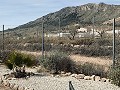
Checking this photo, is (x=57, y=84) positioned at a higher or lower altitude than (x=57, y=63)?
lower

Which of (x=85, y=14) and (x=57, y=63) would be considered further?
(x=85, y=14)

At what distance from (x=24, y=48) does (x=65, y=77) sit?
57.1ft

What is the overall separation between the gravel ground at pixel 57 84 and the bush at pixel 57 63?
5.00 ft

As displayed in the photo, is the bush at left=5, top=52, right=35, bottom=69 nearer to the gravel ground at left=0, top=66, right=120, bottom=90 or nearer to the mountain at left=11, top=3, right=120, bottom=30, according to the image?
the gravel ground at left=0, top=66, right=120, bottom=90

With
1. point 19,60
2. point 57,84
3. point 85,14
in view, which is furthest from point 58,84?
point 85,14

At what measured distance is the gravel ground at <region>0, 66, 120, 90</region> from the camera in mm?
10703

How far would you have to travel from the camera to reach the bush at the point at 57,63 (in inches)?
568

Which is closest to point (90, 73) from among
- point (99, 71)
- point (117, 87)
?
point (99, 71)

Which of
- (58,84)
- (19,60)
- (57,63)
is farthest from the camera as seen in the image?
(57,63)

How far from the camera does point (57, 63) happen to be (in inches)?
568

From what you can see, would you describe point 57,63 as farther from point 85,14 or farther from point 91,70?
point 85,14

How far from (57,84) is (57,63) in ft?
10.3

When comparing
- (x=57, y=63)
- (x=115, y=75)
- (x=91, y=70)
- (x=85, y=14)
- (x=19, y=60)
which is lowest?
(x=91, y=70)

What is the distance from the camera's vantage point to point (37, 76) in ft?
43.3
